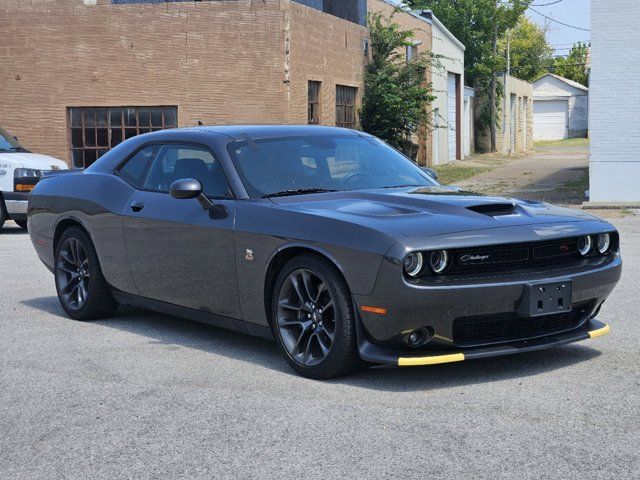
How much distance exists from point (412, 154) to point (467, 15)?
2570 centimetres

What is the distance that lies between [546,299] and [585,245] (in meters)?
0.63

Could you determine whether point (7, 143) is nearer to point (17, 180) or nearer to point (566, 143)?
point (17, 180)

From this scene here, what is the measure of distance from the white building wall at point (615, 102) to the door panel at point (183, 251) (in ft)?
49.0

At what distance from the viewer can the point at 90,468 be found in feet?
15.1

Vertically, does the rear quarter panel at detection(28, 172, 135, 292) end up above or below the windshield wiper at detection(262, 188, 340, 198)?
below

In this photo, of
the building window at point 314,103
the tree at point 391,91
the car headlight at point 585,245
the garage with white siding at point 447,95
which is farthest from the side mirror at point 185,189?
the garage with white siding at point 447,95

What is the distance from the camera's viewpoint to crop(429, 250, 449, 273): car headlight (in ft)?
18.8

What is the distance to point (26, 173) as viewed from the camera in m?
16.3

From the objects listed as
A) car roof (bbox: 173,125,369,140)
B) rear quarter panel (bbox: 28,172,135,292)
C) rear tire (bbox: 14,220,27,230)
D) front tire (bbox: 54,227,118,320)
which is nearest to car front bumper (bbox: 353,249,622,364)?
car roof (bbox: 173,125,369,140)

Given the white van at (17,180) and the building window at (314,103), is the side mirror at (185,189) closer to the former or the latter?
the white van at (17,180)

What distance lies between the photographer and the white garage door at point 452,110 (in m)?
43.3

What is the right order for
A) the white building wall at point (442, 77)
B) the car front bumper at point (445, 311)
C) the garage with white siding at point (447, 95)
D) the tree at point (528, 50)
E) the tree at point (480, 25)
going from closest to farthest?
1. the car front bumper at point (445, 311)
2. the garage with white siding at point (447, 95)
3. the white building wall at point (442, 77)
4. the tree at point (480, 25)
5. the tree at point (528, 50)

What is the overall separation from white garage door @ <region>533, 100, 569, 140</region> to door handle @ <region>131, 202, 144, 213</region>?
273 feet

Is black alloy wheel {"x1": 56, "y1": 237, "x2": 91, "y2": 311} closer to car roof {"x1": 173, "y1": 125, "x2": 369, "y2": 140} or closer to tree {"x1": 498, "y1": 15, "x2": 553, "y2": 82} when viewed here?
car roof {"x1": 173, "y1": 125, "x2": 369, "y2": 140}
